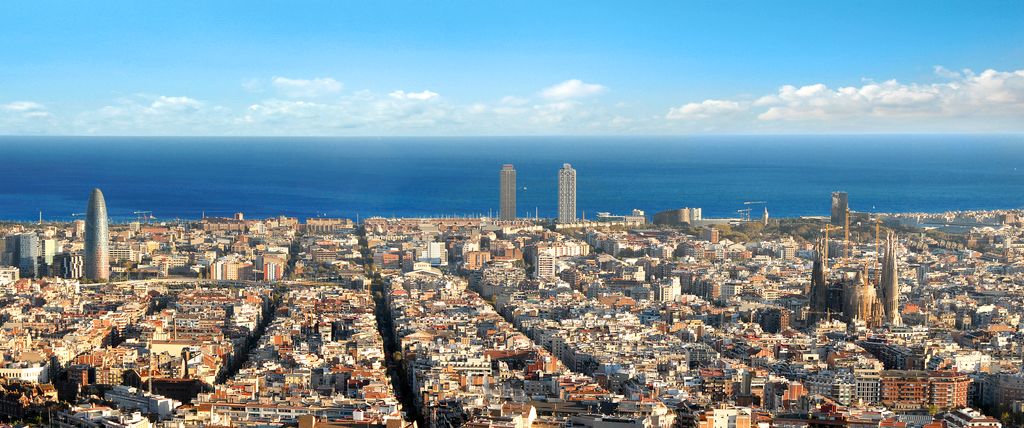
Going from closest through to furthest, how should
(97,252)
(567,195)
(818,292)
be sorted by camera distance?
(818,292)
(97,252)
(567,195)

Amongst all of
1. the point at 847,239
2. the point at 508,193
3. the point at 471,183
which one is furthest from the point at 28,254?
the point at 471,183

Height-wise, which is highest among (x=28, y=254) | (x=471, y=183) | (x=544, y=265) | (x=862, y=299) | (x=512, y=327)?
(x=471, y=183)

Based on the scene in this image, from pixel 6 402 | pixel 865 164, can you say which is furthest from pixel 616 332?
pixel 865 164

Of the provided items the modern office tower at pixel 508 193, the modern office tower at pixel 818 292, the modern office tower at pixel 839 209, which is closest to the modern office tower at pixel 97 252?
the modern office tower at pixel 818 292

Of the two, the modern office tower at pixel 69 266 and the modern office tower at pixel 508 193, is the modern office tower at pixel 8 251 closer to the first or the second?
the modern office tower at pixel 69 266

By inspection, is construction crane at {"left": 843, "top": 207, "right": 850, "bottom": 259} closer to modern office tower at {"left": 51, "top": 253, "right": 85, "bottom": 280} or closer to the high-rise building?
the high-rise building

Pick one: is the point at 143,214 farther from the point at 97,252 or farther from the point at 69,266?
the point at 97,252
